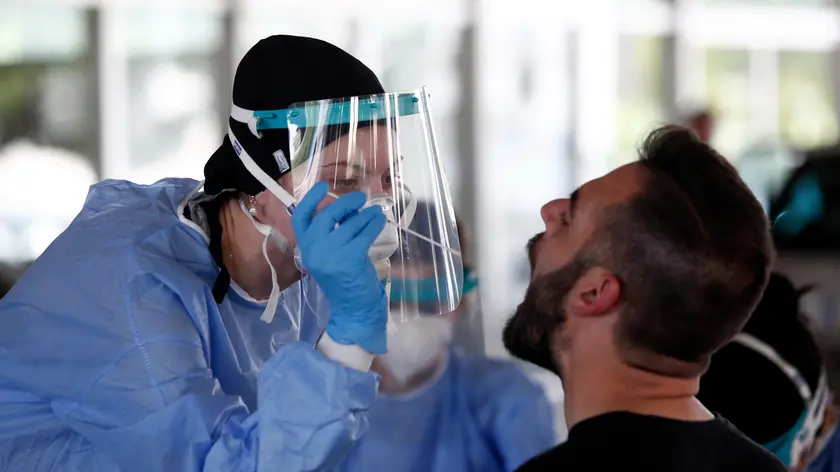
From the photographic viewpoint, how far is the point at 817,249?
428cm

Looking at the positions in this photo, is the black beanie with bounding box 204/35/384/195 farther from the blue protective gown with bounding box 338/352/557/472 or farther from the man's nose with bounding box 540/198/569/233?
the blue protective gown with bounding box 338/352/557/472

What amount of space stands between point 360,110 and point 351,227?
0.67 feet

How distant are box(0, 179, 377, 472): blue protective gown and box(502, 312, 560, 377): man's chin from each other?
0.20m

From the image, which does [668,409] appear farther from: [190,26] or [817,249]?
[190,26]

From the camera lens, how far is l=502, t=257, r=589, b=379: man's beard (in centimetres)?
135

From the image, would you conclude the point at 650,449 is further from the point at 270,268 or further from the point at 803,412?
the point at 803,412

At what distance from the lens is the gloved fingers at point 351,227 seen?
1314 mm

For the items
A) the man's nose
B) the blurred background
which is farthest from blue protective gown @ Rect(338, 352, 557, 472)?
the blurred background

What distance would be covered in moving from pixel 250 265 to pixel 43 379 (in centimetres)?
35

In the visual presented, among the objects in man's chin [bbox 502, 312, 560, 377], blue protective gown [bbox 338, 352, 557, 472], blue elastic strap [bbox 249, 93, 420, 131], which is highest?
blue elastic strap [bbox 249, 93, 420, 131]

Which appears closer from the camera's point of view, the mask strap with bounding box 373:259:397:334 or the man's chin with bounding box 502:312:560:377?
the man's chin with bounding box 502:312:560:377

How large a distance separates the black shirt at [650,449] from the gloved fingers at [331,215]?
15.1 inches

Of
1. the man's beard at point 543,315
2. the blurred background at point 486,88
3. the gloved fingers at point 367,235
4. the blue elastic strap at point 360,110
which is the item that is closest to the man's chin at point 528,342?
the man's beard at point 543,315

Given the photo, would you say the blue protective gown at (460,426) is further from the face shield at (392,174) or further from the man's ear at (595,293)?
the man's ear at (595,293)
